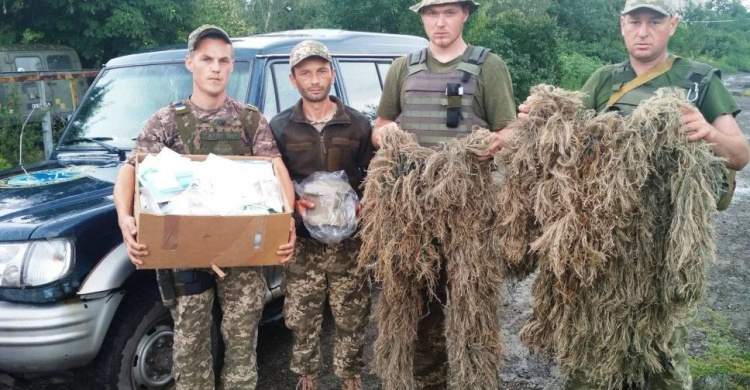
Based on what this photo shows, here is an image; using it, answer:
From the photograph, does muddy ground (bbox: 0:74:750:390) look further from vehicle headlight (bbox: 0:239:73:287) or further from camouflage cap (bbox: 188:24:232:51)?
camouflage cap (bbox: 188:24:232:51)

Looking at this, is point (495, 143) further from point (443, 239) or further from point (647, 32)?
point (647, 32)

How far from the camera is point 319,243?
3.19 m

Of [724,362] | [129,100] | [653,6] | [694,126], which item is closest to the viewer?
[694,126]

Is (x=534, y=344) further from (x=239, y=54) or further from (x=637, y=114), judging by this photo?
(x=239, y=54)

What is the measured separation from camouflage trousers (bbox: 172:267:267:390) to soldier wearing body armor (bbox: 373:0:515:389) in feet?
3.11

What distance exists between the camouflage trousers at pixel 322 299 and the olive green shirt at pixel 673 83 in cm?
152

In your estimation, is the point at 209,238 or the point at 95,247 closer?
the point at 209,238

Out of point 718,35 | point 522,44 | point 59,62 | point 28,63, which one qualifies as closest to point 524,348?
point 522,44

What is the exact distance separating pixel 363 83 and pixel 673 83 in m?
2.93

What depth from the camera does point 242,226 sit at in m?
2.47

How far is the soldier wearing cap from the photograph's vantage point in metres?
3.11

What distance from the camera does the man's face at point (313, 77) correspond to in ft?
10.0

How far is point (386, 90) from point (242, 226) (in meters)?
1.18

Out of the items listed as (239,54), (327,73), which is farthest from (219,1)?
(327,73)
